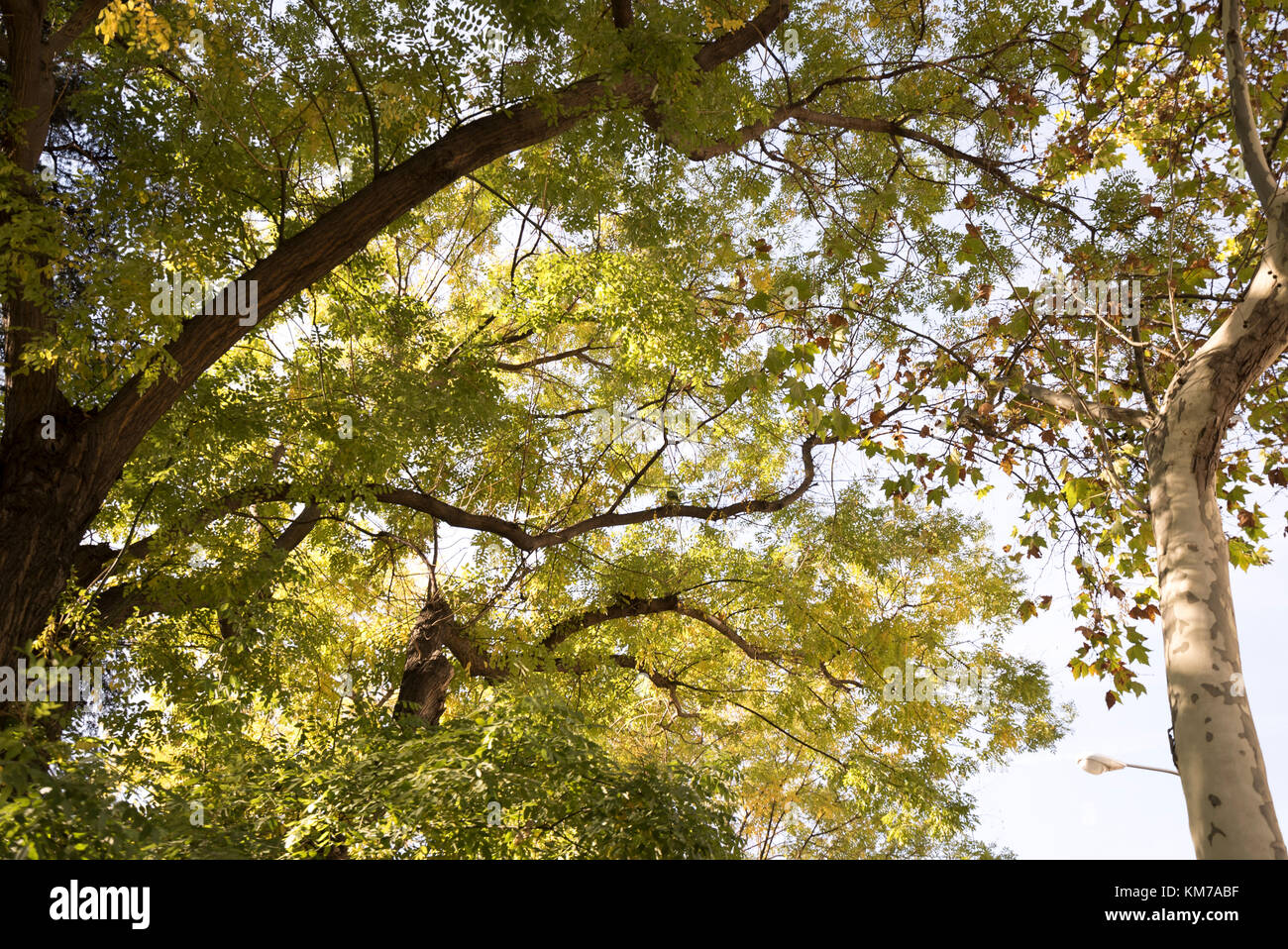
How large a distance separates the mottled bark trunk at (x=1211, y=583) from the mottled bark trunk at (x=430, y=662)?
6.59m

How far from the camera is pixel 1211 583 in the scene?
12.7 ft

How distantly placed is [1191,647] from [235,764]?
17.9ft

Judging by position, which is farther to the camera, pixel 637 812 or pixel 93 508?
pixel 93 508

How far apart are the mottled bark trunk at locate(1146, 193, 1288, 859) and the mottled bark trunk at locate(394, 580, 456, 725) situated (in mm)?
6590

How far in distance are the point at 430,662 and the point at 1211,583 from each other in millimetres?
7084

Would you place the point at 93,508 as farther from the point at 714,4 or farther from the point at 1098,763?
the point at 1098,763

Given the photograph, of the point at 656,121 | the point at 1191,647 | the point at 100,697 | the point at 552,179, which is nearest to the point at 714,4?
the point at 656,121

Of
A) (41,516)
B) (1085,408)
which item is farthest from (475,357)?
(1085,408)

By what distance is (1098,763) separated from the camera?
8.31 metres

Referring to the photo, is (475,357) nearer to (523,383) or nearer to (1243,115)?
(523,383)
